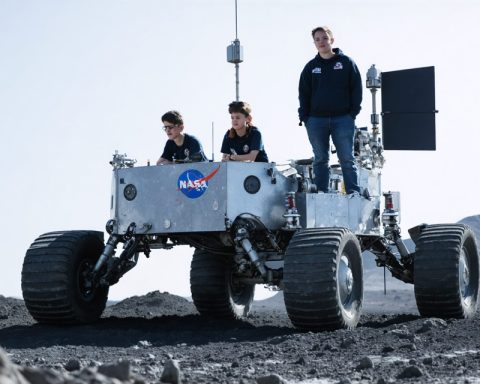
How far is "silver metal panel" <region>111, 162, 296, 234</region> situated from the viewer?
9.89 m

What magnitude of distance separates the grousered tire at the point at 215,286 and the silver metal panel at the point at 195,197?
2.10m

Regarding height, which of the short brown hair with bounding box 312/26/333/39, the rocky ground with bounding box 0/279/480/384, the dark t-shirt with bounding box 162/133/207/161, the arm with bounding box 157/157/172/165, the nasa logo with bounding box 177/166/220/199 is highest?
the short brown hair with bounding box 312/26/333/39

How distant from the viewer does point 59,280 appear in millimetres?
10016

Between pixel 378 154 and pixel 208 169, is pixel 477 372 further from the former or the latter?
pixel 378 154

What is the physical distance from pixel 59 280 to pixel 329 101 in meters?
3.50

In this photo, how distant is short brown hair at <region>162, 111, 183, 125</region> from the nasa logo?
3.48ft

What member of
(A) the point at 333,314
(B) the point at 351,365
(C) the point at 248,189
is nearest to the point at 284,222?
(C) the point at 248,189

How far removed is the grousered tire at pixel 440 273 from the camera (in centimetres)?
1072

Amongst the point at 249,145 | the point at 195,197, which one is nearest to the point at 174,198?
the point at 195,197

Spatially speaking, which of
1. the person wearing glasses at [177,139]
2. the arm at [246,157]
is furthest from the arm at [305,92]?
the person wearing glasses at [177,139]

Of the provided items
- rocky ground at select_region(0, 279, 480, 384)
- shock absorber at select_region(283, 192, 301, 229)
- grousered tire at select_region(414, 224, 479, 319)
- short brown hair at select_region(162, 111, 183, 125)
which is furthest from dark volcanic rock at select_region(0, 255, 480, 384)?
short brown hair at select_region(162, 111, 183, 125)

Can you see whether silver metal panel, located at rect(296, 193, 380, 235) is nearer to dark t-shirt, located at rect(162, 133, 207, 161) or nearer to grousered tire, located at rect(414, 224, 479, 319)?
grousered tire, located at rect(414, 224, 479, 319)

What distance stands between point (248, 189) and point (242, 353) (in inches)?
107

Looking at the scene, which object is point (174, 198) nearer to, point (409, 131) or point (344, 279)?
point (344, 279)
